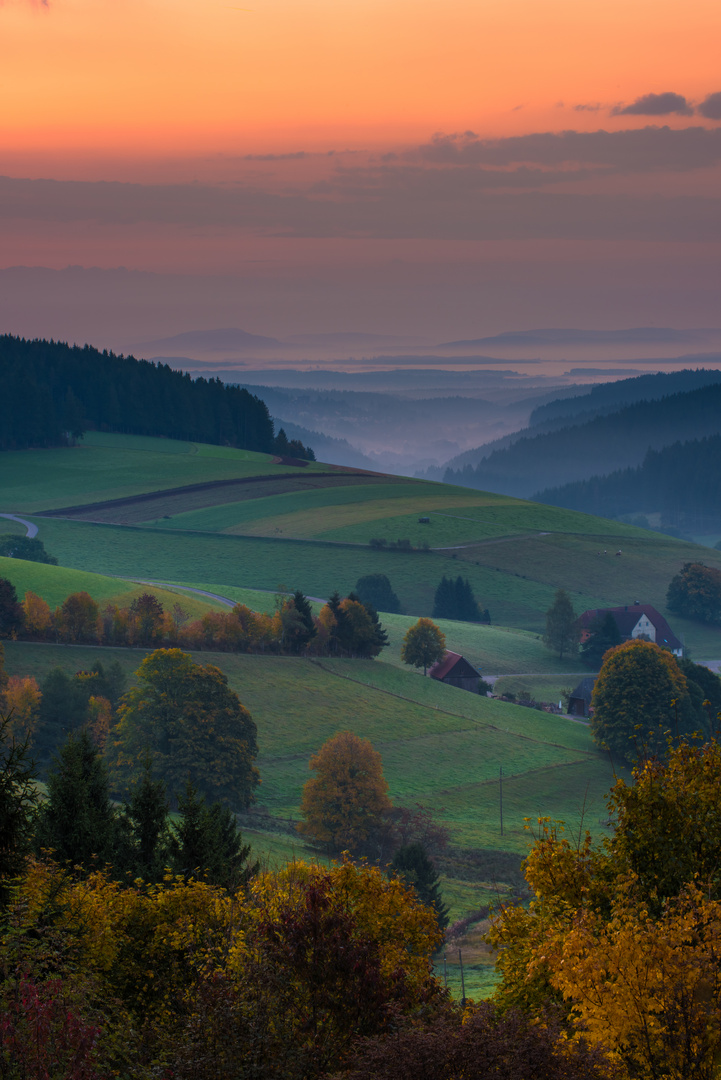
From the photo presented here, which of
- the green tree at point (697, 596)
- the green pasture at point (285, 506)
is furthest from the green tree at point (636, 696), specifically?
the green pasture at point (285, 506)

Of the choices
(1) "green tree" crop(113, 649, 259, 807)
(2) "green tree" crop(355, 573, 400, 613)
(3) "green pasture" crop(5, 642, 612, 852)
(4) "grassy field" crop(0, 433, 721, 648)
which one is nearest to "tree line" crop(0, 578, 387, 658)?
(3) "green pasture" crop(5, 642, 612, 852)

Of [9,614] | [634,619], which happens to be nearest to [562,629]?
[634,619]

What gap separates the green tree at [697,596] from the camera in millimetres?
154750

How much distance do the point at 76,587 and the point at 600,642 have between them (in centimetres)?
6675

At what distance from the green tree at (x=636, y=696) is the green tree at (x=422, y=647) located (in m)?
18.4

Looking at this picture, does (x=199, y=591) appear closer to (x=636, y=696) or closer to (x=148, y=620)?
(x=148, y=620)

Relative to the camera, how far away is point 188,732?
6881 cm

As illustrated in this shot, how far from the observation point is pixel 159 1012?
2330 cm

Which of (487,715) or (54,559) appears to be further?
(54,559)

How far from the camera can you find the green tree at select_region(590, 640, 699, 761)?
303 feet

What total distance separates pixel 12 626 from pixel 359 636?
34.5 meters

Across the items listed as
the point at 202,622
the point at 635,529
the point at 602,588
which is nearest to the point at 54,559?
the point at 202,622

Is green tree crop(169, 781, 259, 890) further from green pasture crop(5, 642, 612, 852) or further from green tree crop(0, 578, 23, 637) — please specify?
green tree crop(0, 578, 23, 637)

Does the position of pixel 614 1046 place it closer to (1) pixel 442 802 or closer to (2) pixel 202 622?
(1) pixel 442 802
